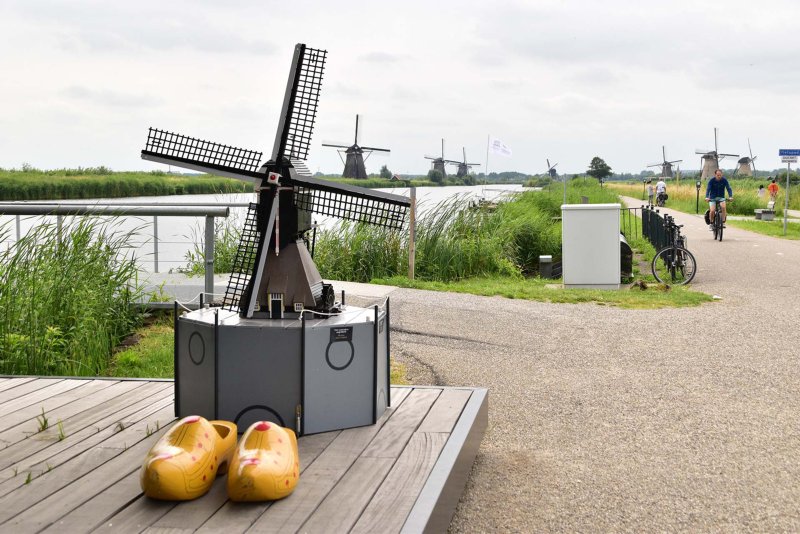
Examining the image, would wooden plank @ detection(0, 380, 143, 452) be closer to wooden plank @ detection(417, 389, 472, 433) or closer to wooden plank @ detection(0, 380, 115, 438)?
wooden plank @ detection(0, 380, 115, 438)

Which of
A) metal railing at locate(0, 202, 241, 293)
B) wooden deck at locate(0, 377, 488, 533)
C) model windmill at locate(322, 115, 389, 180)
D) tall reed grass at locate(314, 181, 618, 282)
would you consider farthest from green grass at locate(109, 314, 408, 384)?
model windmill at locate(322, 115, 389, 180)

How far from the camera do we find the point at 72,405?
4676 millimetres

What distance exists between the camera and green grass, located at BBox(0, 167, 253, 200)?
54.2ft

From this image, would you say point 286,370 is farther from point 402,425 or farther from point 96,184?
point 96,184

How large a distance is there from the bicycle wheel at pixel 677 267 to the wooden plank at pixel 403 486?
1001 centimetres

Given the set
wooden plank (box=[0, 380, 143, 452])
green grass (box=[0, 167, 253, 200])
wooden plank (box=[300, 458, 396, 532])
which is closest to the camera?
wooden plank (box=[300, 458, 396, 532])

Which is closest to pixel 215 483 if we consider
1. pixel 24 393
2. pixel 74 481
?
pixel 74 481

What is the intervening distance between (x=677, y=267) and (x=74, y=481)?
38.2 ft

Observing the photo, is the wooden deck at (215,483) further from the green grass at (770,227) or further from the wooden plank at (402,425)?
the green grass at (770,227)

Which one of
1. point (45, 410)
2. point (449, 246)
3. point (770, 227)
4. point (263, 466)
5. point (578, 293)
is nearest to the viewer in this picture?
point (263, 466)

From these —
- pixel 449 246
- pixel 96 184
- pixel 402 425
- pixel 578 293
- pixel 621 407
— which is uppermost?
pixel 96 184

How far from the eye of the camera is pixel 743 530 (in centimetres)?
401

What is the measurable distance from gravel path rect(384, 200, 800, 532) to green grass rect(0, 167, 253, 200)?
6756 mm

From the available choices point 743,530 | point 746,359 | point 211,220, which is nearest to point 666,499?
point 743,530
